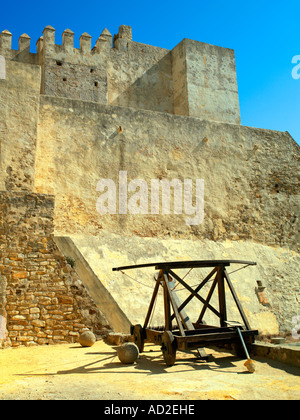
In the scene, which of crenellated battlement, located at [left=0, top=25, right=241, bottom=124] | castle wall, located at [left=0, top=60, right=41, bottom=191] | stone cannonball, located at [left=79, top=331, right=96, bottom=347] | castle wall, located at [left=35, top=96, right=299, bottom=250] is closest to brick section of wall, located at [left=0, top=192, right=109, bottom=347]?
stone cannonball, located at [left=79, top=331, right=96, bottom=347]

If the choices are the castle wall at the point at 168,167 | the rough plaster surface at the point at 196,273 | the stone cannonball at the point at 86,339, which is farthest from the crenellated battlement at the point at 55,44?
the stone cannonball at the point at 86,339

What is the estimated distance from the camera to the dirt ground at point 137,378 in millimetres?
3613

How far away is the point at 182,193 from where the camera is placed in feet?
35.0

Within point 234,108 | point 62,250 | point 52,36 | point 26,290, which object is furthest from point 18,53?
point 26,290

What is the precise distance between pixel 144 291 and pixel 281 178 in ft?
21.3

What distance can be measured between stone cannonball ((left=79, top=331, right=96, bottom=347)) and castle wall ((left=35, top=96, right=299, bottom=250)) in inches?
122

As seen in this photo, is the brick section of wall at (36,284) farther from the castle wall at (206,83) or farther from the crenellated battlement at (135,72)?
the castle wall at (206,83)

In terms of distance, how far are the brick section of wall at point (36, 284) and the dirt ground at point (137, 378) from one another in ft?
1.95

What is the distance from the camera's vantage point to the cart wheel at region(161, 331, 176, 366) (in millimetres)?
4852

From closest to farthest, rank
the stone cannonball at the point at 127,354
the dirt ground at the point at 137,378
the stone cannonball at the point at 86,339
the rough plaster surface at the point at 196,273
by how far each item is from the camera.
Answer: the dirt ground at the point at 137,378
the stone cannonball at the point at 127,354
the stone cannonball at the point at 86,339
the rough plaster surface at the point at 196,273

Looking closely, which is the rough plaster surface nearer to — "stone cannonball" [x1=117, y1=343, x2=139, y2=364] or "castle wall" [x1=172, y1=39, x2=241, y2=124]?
"stone cannonball" [x1=117, y1=343, x2=139, y2=364]

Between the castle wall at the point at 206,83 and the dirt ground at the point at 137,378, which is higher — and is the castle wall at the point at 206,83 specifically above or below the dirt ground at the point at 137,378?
above

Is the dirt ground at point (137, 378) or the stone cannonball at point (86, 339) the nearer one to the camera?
the dirt ground at point (137, 378)
